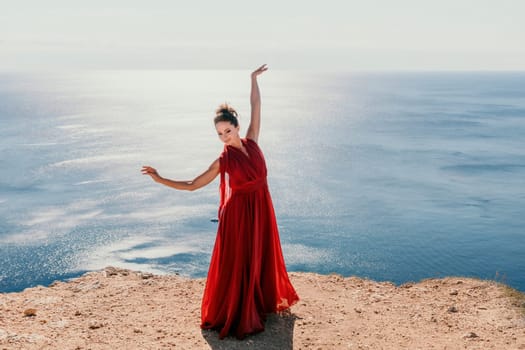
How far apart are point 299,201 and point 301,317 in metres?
44.7

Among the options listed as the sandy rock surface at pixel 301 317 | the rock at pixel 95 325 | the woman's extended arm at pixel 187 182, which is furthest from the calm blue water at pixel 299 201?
the woman's extended arm at pixel 187 182

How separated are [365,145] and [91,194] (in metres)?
47.6

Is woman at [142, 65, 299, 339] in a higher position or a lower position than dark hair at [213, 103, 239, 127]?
lower

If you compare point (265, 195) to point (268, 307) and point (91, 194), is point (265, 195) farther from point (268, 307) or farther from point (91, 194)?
point (91, 194)

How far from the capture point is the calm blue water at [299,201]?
120ft

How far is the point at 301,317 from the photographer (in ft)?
24.1

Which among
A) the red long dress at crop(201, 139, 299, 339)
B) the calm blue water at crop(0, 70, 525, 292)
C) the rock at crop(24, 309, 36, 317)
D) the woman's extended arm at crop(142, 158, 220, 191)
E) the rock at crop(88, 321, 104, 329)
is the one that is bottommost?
the calm blue water at crop(0, 70, 525, 292)

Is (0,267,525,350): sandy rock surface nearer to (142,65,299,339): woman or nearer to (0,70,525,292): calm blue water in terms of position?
(142,65,299,339): woman

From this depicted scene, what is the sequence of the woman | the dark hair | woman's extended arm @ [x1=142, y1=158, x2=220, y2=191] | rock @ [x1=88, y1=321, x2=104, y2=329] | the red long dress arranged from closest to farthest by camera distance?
woman's extended arm @ [x1=142, y1=158, x2=220, y2=191] → the dark hair → the woman → the red long dress → rock @ [x1=88, y1=321, x2=104, y2=329]

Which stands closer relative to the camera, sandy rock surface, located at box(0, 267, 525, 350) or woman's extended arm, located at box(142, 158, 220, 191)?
woman's extended arm, located at box(142, 158, 220, 191)

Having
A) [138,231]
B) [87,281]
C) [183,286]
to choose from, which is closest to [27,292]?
[87,281]

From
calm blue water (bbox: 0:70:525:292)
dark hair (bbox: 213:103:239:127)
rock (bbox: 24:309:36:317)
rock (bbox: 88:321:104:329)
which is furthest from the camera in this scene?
calm blue water (bbox: 0:70:525:292)

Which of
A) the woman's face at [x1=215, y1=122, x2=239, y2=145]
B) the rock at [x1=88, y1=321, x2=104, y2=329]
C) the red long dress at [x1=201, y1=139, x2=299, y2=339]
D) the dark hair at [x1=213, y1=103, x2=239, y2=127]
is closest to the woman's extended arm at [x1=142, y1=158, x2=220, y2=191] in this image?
the red long dress at [x1=201, y1=139, x2=299, y2=339]

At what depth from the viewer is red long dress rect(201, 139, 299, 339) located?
6.63 metres
